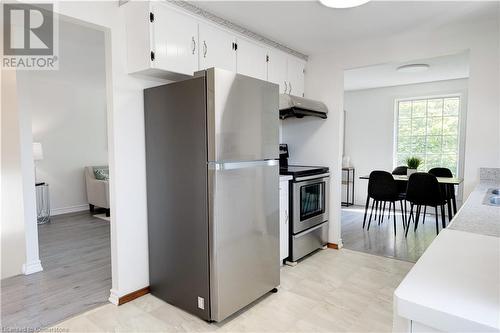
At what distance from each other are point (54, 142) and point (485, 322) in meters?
6.67

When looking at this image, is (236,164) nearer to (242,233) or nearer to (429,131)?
(242,233)

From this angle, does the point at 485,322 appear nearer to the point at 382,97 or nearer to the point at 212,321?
the point at 212,321

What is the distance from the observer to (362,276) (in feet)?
9.84

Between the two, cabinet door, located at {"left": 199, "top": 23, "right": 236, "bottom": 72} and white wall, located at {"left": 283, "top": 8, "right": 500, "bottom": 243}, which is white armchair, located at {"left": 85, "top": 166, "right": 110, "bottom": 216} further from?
cabinet door, located at {"left": 199, "top": 23, "right": 236, "bottom": 72}

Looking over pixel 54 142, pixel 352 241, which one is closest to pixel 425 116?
pixel 352 241

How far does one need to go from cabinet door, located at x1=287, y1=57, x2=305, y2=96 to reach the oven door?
3.60ft

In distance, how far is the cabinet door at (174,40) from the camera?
2238 mm

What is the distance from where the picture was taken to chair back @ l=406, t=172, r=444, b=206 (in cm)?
403

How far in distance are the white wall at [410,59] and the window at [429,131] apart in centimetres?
319

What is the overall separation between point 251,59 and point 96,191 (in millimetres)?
4216

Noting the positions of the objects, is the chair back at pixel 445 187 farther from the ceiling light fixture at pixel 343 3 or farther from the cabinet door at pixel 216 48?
the cabinet door at pixel 216 48

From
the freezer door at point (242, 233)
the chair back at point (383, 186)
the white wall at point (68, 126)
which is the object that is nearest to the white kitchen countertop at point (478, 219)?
the freezer door at point (242, 233)

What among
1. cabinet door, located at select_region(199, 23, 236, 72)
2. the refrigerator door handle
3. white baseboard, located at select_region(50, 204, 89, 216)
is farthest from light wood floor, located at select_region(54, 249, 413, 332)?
white baseboard, located at select_region(50, 204, 89, 216)

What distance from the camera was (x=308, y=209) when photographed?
136 inches
